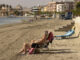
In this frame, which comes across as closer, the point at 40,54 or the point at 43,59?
the point at 43,59

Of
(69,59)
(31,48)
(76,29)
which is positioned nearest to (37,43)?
(31,48)

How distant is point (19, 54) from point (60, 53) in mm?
1854

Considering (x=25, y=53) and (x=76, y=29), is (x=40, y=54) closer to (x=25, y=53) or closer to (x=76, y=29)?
(x=25, y=53)

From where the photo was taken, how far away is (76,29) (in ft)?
66.4

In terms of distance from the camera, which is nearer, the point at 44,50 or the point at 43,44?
the point at 43,44

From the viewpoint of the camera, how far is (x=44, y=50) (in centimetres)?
1134

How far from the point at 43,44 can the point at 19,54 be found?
3.84ft

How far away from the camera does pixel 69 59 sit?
930 centimetres

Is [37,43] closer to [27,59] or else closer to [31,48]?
[31,48]

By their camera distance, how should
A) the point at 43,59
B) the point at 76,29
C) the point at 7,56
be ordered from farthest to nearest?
the point at 76,29
the point at 7,56
the point at 43,59

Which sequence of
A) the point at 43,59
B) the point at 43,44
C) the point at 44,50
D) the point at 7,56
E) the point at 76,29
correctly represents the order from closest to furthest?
the point at 43,59, the point at 7,56, the point at 43,44, the point at 44,50, the point at 76,29

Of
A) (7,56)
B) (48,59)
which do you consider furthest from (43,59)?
(7,56)

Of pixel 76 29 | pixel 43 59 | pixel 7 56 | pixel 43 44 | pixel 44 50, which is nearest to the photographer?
pixel 43 59

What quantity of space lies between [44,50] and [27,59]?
84.2 inches
